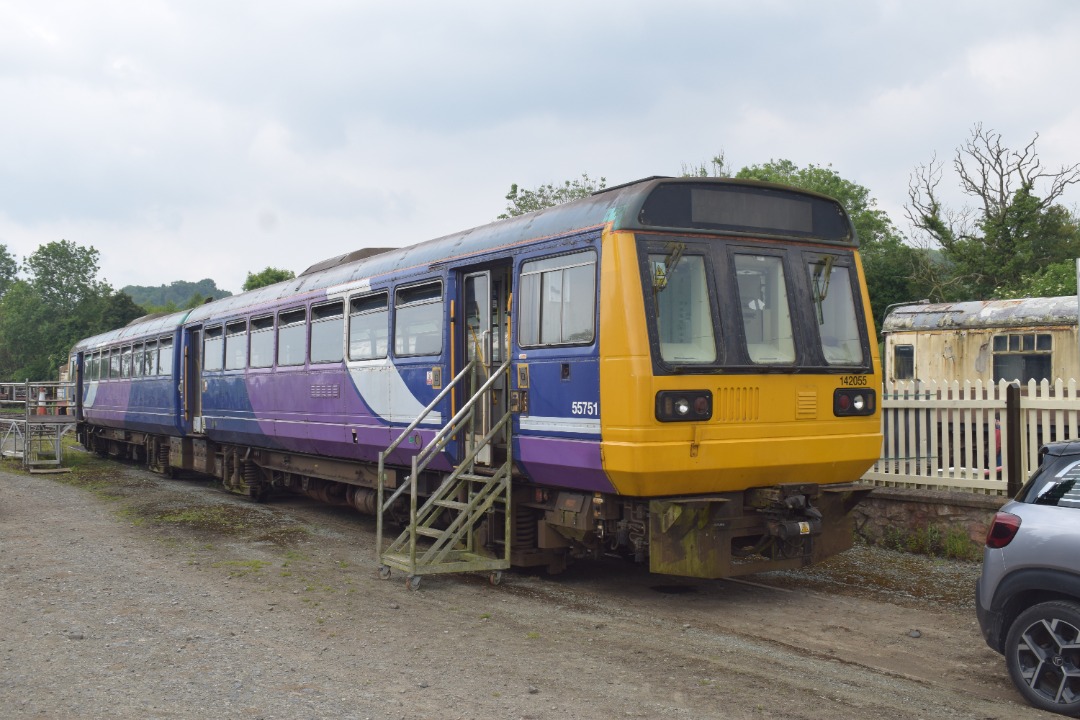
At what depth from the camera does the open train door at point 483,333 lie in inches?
358

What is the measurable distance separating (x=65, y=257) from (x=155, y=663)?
92.2m

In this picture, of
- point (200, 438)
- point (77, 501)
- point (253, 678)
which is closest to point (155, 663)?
point (253, 678)

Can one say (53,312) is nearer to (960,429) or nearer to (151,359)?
(151,359)

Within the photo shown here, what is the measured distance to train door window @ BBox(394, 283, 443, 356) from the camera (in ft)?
31.7

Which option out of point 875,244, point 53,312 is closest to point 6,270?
point 53,312

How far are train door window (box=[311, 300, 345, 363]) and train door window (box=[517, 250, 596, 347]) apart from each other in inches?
153

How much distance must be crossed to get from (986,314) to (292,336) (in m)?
11.3

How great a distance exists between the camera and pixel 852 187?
53250 mm

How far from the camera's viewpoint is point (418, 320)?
10.0 m

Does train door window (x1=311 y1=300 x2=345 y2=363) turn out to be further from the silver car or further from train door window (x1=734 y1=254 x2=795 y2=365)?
the silver car

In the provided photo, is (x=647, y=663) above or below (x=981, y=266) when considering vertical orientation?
below

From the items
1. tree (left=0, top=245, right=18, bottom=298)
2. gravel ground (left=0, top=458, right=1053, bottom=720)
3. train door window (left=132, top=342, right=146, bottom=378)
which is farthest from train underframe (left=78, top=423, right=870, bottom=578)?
tree (left=0, top=245, right=18, bottom=298)

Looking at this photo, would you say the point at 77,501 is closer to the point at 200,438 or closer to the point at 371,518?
the point at 200,438

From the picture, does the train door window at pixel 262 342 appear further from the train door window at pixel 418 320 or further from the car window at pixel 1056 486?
the car window at pixel 1056 486
